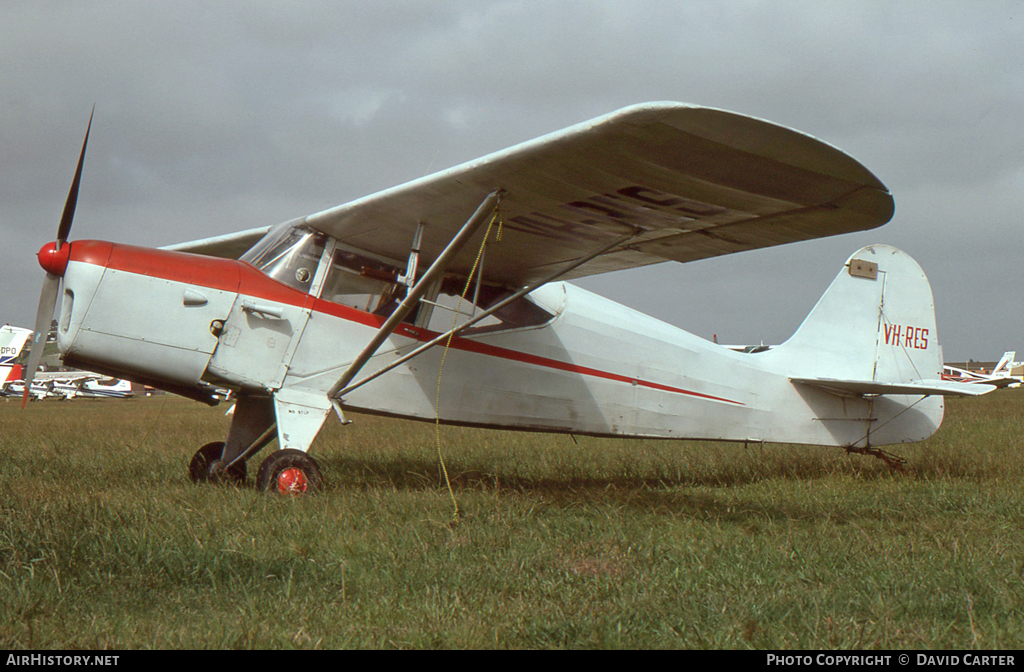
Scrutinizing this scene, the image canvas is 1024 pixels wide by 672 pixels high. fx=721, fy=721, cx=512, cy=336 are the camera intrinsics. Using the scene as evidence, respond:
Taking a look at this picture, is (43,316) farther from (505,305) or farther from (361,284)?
(505,305)

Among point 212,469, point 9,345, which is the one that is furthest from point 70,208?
point 9,345

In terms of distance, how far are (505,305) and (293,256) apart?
1739 mm

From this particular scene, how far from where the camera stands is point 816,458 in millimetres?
8477

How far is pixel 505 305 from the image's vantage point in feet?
19.5

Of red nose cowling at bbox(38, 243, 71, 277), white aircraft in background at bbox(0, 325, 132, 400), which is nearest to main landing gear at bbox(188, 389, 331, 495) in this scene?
red nose cowling at bbox(38, 243, 71, 277)

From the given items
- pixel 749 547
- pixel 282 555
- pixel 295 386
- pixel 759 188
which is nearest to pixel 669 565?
pixel 749 547

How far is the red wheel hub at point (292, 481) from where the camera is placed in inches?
199

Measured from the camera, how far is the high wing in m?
3.93

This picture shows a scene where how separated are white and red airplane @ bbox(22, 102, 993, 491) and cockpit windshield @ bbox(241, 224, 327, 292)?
0.02 metres

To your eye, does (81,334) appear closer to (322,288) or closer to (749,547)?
(322,288)

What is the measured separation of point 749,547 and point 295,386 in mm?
3456
